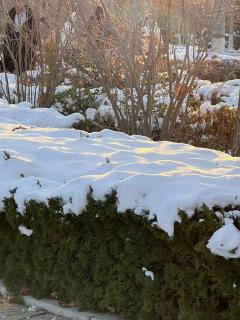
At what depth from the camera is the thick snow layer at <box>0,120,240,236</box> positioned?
404cm

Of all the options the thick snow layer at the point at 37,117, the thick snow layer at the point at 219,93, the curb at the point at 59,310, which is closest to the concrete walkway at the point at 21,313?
the curb at the point at 59,310

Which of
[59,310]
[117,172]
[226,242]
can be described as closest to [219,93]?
[117,172]

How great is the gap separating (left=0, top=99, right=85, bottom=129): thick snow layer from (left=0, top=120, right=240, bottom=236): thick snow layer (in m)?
1.33

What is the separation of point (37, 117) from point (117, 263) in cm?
468

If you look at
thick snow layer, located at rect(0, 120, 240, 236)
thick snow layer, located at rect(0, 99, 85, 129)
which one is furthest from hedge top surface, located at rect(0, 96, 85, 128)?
thick snow layer, located at rect(0, 120, 240, 236)

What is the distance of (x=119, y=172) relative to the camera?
15.3 feet

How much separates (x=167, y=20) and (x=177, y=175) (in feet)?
11.5

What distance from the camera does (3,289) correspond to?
4.80 metres

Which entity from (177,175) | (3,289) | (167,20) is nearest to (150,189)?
(177,175)

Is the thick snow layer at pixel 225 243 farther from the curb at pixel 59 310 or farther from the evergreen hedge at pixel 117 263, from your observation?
the curb at pixel 59 310

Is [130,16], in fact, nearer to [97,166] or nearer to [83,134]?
[83,134]

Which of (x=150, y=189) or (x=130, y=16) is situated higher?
(x=130, y=16)

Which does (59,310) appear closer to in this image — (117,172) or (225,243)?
(117,172)

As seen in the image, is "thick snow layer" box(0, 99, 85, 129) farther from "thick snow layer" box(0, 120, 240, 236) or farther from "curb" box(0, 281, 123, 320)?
"curb" box(0, 281, 123, 320)
